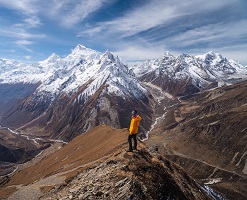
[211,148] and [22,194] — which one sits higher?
[22,194]

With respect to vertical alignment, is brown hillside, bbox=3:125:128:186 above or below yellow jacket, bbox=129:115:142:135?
below

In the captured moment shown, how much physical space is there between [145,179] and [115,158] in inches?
229

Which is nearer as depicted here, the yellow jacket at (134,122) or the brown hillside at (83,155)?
the yellow jacket at (134,122)

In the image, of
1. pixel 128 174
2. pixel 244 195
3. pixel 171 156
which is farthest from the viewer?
pixel 171 156

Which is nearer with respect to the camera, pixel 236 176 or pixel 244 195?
pixel 244 195

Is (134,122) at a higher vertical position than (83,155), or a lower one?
higher

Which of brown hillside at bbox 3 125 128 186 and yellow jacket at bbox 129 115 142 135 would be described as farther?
brown hillside at bbox 3 125 128 186

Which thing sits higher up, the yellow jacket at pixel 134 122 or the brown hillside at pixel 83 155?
the yellow jacket at pixel 134 122

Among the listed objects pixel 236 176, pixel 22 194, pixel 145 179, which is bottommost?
pixel 236 176

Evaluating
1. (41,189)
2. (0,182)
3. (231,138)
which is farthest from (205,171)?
(41,189)

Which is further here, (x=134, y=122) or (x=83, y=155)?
(x=83, y=155)

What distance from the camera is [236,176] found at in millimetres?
155000

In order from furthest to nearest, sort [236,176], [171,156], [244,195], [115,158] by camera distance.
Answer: [171,156]
[236,176]
[244,195]
[115,158]

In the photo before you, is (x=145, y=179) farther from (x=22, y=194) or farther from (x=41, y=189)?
(x=22, y=194)
